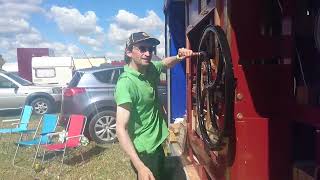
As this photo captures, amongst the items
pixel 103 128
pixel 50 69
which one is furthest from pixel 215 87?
pixel 50 69

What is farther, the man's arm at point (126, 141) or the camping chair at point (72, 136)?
the camping chair at point (72, 136)

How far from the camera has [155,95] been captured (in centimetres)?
349

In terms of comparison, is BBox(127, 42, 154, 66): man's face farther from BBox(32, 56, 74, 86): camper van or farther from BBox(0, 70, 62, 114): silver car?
BBox(32, 56, 74, 86): camper van

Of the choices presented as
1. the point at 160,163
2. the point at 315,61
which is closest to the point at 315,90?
the point at 315,61

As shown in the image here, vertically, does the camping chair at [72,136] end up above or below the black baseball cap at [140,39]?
below

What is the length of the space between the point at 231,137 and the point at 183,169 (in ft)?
5.85

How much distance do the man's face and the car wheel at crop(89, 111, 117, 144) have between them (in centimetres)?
601

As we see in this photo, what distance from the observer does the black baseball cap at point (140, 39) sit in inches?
130

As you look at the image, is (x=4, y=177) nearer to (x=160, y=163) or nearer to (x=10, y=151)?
(x=10, y=151)

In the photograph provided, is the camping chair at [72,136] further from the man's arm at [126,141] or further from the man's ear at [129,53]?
the man's arm at [126,141]

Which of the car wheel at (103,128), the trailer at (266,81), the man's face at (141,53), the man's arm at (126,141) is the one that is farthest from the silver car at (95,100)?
the trailer at (266,81)

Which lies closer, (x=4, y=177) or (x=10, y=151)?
(x=4, y=177)

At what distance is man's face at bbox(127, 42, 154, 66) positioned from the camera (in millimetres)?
3293

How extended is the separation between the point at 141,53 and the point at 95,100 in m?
6.22
